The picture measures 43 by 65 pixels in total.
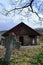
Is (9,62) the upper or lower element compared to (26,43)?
lower

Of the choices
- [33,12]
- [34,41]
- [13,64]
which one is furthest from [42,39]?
[13,64]

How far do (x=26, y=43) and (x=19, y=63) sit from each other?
26176mm

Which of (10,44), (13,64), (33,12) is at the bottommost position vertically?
(13,64)

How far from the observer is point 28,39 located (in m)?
37.5

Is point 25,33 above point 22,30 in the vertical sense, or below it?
below

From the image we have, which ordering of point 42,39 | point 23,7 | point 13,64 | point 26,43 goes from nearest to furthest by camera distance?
point 13,64 → point 23,7 → point 26,43 → point 42,39

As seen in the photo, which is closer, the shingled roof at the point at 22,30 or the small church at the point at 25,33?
the small church at the point at 25,33

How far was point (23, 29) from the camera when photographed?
37844mm

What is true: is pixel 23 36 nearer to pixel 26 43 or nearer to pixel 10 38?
pixel 26 43

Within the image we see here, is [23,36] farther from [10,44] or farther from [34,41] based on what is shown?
[10,44]

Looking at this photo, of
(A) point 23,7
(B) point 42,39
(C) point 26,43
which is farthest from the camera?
(B) point 42,39

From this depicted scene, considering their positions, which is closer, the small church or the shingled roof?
the small church

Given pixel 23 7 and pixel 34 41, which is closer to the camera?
pixel 23 7

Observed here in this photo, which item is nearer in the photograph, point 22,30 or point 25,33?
point 25,33
